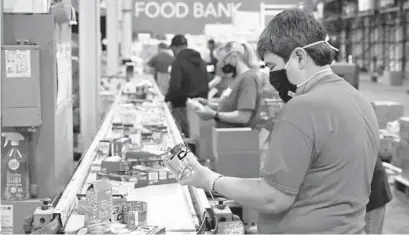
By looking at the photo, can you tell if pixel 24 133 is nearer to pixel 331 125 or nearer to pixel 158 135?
pixel 158 135

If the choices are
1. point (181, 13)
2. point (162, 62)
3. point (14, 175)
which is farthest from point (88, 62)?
point (162, 62)

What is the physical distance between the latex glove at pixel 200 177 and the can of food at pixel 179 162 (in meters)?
0.02

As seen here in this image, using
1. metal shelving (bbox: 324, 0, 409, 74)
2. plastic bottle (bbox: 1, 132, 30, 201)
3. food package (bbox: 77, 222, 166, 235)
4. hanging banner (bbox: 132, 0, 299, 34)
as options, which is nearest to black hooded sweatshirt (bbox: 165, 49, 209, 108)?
hanging banner (bbox: 132, 0, 299, 34)

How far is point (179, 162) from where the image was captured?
8.40ft

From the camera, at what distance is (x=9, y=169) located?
13.3 ft

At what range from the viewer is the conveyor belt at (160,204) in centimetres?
309

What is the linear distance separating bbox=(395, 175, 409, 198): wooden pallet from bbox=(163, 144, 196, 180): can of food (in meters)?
5.65

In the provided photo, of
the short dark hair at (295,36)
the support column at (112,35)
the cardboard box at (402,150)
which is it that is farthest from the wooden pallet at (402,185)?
the support column at (112,35)

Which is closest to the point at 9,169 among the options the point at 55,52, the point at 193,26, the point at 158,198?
the point at 55,52

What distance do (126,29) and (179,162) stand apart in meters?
14.7

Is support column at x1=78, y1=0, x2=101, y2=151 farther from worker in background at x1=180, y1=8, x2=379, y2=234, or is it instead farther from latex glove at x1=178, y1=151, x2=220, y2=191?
worker in background at x1=180, y1=8, x2=379, y2=234

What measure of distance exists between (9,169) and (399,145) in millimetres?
5649

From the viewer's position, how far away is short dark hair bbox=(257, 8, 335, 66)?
7.32 ft

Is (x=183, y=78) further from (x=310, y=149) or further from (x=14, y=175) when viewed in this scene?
(x=310, y=149)
